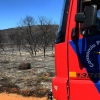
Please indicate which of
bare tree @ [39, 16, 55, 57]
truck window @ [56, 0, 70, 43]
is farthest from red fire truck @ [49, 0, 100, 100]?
bare tree @ [39, 16, 55, 57]

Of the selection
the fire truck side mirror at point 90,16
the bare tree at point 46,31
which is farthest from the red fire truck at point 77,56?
the bare tree at point 46,31

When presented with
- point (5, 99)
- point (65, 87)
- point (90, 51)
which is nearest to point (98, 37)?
point (90, 51)

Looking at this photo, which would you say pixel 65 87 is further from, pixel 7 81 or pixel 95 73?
pixel 7 81

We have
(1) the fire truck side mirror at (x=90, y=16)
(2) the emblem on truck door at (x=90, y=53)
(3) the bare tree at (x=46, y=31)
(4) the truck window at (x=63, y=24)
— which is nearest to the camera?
(1) the fire truck side mirror at (x=90, y=16)

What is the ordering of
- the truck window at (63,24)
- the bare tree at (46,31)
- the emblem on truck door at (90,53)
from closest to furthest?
the emblem on truck door at (90,53)
the truck window at (63,24)
the bare tree at (46,31)

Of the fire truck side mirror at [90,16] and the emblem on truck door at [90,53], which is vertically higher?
the fire truck side mirror at [90,16]

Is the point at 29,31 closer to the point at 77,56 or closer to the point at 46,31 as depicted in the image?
the point at 46,31

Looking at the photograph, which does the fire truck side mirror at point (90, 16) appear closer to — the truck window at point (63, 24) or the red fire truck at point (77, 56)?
the red fire truck at point (77, 56)

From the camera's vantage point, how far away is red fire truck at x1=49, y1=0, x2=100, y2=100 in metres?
3.87

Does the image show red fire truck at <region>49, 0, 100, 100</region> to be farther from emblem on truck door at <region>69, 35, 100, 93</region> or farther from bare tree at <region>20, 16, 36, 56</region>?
bare tree at <region>20, 16, 36, 56</region>

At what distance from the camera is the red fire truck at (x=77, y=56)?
12.7 feet

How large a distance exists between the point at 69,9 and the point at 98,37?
646 mm

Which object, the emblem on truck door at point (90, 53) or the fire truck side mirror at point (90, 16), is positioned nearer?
the fire truck side mirror at point (90, 16)

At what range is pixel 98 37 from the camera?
3.85 meters
